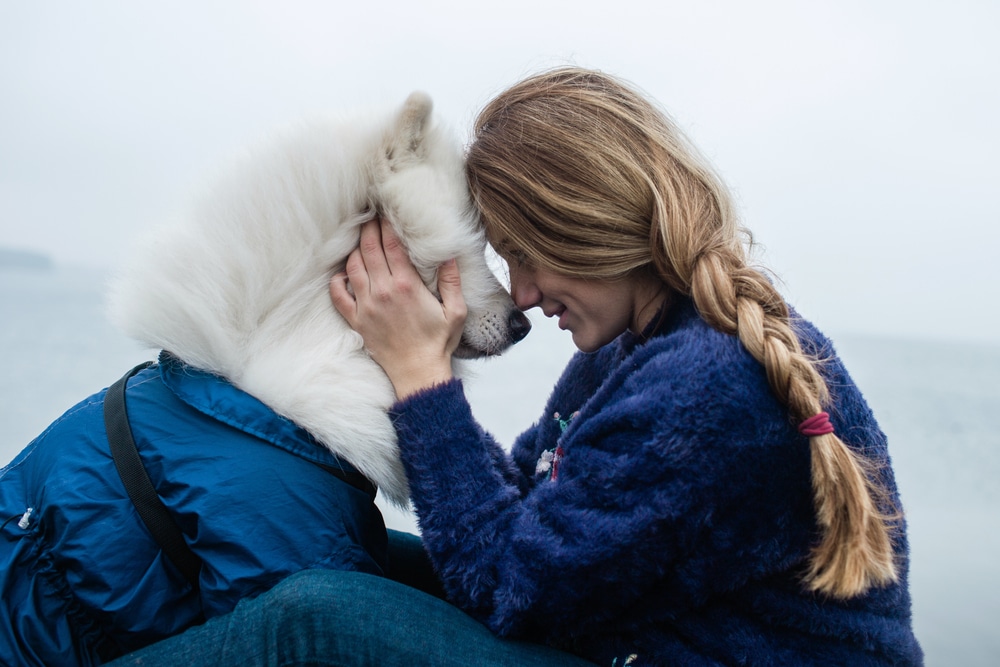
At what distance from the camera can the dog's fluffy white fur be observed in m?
1.27

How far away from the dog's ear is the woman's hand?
0.13 m

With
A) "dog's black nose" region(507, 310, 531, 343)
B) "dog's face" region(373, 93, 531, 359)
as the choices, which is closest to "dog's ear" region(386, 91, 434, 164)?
"dog's face" region(373, 93, 531, 359)

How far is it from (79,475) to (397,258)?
25.0 inches

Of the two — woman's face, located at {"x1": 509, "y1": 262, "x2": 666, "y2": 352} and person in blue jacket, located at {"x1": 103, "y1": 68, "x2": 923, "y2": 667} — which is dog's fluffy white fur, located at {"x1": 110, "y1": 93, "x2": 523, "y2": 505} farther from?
woman's face, located at {"x1": 509, "y1": 262, "x2": 666, "y2": 352}

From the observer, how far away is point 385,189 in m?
1.35

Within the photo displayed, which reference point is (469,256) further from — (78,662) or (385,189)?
(78,662)

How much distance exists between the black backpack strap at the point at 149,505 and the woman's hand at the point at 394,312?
418 millimetres

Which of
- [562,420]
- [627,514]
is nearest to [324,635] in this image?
[627,514]

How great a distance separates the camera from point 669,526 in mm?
1074

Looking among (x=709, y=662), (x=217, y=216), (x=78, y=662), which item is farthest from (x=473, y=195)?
(x=78, y=662)

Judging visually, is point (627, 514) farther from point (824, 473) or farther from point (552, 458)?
point (552, 458)

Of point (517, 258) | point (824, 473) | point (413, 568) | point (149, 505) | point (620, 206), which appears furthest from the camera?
point (413, 568)

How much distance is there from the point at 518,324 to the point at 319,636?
0.76 m

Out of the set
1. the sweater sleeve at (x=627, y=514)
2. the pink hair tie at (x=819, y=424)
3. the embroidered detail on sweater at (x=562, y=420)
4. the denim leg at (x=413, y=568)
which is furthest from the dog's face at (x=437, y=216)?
the pink hair tie at (x=819, y=424)
